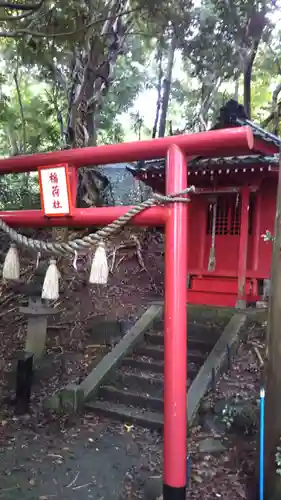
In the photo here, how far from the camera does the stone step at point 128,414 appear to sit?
5.69 m

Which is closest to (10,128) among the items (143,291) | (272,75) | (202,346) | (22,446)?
(143,291)

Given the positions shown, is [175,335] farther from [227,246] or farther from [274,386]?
[227,246]

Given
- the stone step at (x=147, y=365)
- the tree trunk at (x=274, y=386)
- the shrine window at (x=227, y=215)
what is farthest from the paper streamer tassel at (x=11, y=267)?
the shrine window at (x=227, y=215)

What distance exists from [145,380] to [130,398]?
0.42 metres

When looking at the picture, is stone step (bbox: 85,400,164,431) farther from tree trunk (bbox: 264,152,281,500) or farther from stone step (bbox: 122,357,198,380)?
tree trunk (bbox: 264,152,281,500)

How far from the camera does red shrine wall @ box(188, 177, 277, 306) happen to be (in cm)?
856

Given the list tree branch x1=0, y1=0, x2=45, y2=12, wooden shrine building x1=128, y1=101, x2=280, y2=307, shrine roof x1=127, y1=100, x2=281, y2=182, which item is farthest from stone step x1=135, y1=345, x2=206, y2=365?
tree branch x1=0, y1=0, x2=45, y2=12

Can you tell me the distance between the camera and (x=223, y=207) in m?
9.04

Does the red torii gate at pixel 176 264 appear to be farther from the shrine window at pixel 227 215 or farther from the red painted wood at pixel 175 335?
the shrine window at pixel 227 215

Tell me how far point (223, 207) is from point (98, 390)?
187 inches

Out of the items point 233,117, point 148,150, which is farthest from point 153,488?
point 233,117

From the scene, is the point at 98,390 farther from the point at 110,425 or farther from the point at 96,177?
the point at 96,177

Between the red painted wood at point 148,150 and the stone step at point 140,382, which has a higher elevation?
the red painted wood at point 148,150

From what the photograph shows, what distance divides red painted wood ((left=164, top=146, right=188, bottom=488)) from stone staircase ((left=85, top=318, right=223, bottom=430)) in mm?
2539
